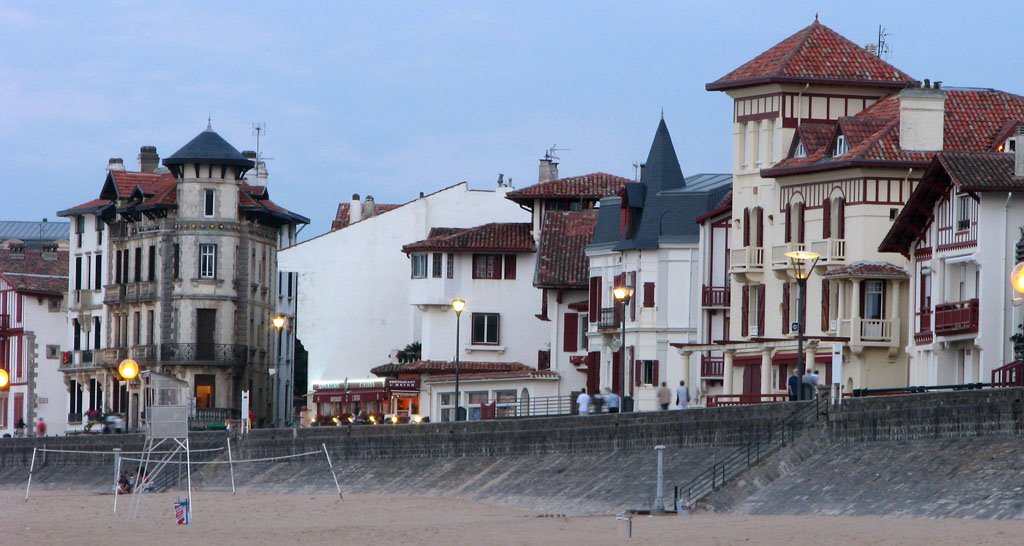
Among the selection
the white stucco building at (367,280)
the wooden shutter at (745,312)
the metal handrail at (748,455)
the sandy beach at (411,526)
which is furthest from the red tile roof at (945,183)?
the white stucco building at (367,280)

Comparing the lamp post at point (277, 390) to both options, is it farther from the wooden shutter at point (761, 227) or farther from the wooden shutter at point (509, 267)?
the wooden shutter at point (761, 227)

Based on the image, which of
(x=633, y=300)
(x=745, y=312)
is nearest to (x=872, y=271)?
(x=745, y=312)

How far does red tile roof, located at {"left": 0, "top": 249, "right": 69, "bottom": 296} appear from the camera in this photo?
118750 mm

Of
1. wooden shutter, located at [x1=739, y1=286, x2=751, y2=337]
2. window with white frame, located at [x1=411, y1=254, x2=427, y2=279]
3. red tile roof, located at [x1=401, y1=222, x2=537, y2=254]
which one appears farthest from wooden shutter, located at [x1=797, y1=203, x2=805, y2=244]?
window with white frame, located at [x1=411, y1=254, x2=427, y2=279]

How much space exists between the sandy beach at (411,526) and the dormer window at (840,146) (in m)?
16.1

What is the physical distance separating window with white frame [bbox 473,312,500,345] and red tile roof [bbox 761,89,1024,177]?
83.8ft

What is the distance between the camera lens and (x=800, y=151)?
71.9 metres

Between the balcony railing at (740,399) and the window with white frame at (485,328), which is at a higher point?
the window with white frame at (485,328)

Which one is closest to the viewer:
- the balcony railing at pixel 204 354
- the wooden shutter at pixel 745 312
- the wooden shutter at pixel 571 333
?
the wooden shutter at pixel 745 312

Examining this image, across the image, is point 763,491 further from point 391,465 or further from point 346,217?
point 346,217

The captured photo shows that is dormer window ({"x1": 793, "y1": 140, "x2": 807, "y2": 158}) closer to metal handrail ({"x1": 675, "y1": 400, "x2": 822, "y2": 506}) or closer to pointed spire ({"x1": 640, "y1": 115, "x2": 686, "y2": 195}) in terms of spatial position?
pointed spire ({"x1": 640, "y1": 115, "x2": 686, "y2": 195})

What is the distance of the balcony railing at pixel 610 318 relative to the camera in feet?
269

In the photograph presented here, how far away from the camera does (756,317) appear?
73.5m

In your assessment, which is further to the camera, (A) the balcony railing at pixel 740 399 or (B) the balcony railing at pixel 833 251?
(B) the balcony railing at pixel 833 251
